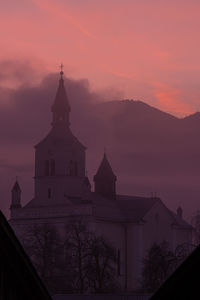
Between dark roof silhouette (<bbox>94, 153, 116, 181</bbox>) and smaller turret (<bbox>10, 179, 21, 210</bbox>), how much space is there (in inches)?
671

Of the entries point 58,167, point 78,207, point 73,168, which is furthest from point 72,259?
point 58,167

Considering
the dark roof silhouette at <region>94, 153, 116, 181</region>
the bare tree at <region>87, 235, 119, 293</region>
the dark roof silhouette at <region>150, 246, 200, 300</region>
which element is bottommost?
the dark roof silhouette at <region>150, 246, 200, 300</region>

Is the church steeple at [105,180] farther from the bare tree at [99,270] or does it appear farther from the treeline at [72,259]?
the bare tree at [99,270]

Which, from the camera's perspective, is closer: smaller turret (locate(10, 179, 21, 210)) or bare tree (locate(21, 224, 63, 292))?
bare tree (locate(21, 224, 63, 292))

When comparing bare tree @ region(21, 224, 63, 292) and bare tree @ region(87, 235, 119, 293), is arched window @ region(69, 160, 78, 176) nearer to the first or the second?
bare tree @ region(21, 224, 63, 292)

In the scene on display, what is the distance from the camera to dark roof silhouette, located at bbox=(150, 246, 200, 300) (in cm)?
964

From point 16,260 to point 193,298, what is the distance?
1964 millimetres

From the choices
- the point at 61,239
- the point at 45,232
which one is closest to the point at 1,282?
the point at 45,232

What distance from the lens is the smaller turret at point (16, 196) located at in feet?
414

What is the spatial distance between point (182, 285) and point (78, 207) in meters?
110

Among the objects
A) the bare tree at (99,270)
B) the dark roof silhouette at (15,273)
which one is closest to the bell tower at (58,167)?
the bare tree at (99,270)

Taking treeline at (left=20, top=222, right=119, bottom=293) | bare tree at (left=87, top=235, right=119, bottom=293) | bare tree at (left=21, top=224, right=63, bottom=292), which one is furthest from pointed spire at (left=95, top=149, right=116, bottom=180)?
bare tree at (left=87, top=235, right=119, bottom=293)

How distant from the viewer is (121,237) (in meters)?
126

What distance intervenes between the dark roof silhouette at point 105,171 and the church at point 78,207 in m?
7.93
